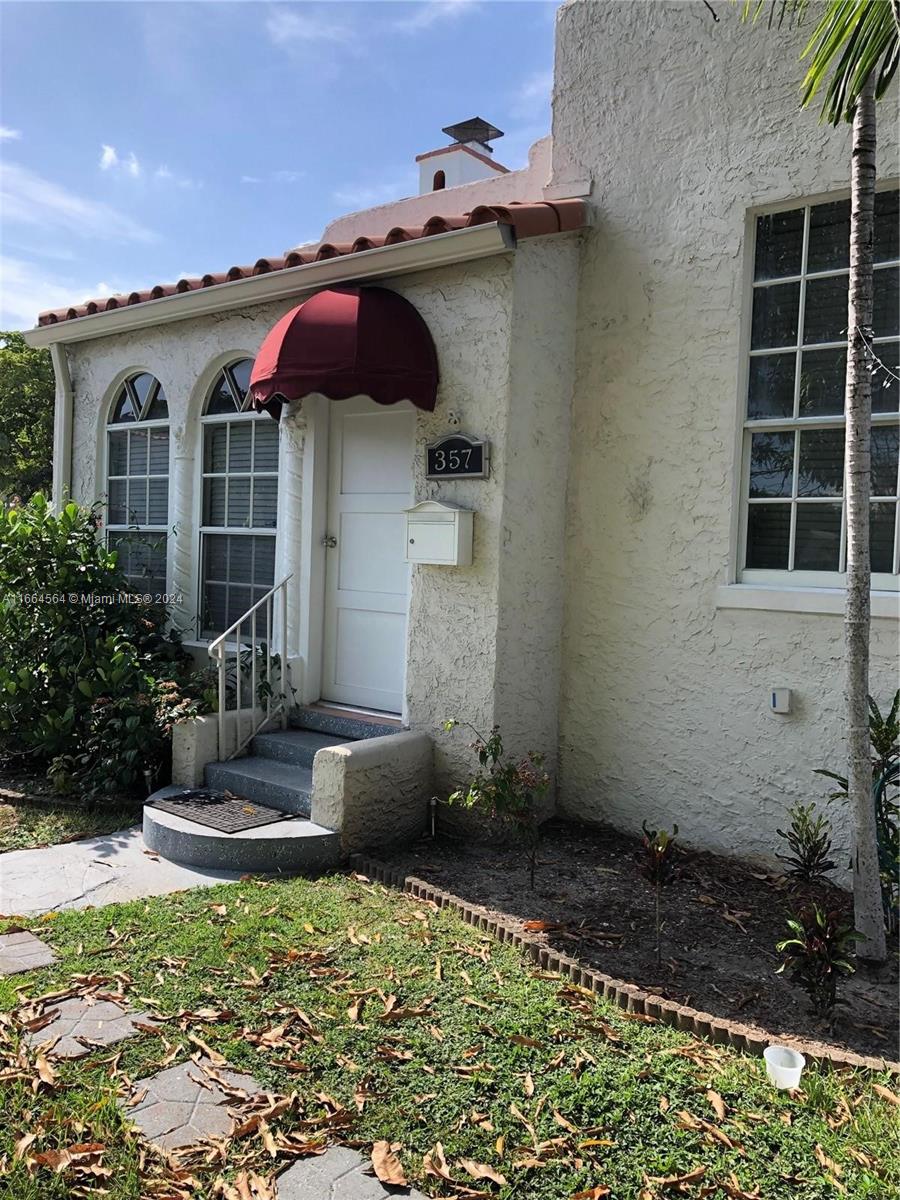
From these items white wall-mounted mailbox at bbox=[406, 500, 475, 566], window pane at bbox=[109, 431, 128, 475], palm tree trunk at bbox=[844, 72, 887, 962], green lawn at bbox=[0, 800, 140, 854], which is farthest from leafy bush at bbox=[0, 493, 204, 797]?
palm tree trunk at bbox=[844, 72, 887, 962]

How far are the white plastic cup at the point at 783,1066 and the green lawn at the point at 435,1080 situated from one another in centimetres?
5

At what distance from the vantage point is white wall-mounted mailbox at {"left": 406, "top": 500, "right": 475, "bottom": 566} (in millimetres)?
5609

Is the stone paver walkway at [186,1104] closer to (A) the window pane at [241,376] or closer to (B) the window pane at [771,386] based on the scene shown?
(B) the window pane at [771,386]

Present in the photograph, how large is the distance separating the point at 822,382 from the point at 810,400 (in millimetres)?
117

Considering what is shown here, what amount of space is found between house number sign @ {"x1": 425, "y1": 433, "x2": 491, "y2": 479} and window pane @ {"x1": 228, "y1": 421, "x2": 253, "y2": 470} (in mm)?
2319

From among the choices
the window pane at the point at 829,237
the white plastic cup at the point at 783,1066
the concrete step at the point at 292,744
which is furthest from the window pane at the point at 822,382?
the concrete step at the point at 292,744

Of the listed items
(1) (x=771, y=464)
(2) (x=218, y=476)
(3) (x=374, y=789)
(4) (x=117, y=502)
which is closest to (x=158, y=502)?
(4) (x=117, y=502)

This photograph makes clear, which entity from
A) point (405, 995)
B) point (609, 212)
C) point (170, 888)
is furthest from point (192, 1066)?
point (609, 212)

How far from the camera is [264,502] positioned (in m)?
7.52

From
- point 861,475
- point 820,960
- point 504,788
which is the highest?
point 861,475

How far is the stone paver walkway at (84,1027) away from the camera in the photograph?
3.33 meters

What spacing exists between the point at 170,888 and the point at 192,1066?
1.89 m

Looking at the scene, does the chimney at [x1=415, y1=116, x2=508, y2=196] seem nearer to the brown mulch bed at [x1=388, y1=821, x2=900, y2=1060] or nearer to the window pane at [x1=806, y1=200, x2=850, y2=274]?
the window pane at [x1=806, y1=200, x2=850, y2=274]

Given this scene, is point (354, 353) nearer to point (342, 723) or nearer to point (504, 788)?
point (342, 723)
